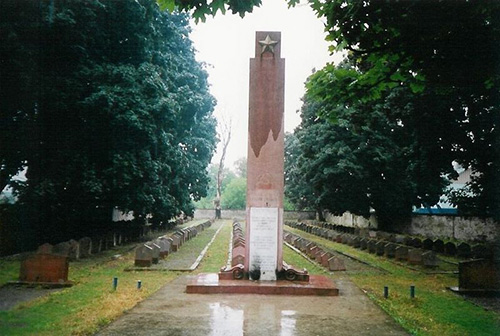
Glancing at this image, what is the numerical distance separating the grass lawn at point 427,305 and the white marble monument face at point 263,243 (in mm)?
2682

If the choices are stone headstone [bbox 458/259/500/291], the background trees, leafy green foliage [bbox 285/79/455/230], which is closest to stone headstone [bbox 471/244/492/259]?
leafy green foliage [bbox 285/79/455/230]

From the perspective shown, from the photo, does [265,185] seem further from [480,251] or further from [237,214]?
[237,214]

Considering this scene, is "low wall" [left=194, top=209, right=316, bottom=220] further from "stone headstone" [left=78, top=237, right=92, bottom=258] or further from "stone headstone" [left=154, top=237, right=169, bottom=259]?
"stone headstone" [left=78, top=237, right=92, bottom=258]

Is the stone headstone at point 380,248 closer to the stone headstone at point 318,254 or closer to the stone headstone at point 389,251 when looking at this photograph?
the stone headstone at point 389,251

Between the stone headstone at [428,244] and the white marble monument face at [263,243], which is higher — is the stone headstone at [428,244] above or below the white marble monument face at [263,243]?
below

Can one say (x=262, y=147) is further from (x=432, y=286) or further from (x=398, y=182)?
(x=398, y=182)

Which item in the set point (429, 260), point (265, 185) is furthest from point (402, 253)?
point (265, 185)

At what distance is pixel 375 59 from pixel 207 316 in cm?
728

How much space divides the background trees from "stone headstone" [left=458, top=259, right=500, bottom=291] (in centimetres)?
1299

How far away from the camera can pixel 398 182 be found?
3284cm

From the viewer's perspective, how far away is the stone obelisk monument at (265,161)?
11.2 m

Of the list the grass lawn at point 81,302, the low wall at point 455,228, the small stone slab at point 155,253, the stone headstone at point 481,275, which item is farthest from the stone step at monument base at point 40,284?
the low wall at point 455,228

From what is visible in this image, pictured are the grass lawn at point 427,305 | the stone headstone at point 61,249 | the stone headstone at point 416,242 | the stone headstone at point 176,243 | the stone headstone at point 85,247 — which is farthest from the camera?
the stone headstone at point 416,242

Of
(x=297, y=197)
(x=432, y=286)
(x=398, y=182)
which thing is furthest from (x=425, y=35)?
(x=297, y=197)
